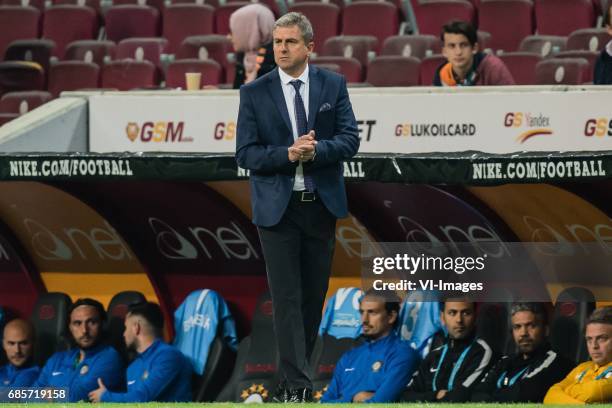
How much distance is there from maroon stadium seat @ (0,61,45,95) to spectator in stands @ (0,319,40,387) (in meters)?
3.94

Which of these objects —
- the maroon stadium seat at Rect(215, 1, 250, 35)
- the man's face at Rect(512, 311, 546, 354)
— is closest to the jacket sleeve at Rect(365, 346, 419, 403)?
the man's face at Rect(512, 311, 546, 354)

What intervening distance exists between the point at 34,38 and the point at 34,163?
19.9ft

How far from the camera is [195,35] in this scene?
13.6m

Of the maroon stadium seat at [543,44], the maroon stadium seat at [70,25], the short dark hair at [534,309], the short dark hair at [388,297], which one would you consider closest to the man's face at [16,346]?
the short dark hair at [388,297]

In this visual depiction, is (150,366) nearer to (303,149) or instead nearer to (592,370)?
(592,370)

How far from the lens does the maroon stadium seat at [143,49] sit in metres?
13.3

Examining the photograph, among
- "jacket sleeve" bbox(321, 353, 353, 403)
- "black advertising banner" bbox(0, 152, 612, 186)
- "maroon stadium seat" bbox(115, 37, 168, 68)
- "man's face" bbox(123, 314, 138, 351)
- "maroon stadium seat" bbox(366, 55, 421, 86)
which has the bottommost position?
"jacket sleeve" bbox(321, 353, 353, 403)

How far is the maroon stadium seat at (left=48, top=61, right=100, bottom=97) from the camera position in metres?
12.8

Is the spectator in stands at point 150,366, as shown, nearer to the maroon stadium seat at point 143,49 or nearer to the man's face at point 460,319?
the man's face at point 460,319

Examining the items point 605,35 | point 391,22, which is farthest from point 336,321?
point 391,22

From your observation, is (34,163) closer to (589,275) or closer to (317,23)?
(589,275)

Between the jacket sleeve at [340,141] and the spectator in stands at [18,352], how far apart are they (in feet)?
14.7

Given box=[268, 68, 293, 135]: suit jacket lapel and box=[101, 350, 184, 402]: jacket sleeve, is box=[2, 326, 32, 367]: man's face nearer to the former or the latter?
box=[101, 350, 184, 402]: jacket sleeve

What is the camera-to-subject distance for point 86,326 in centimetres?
944
